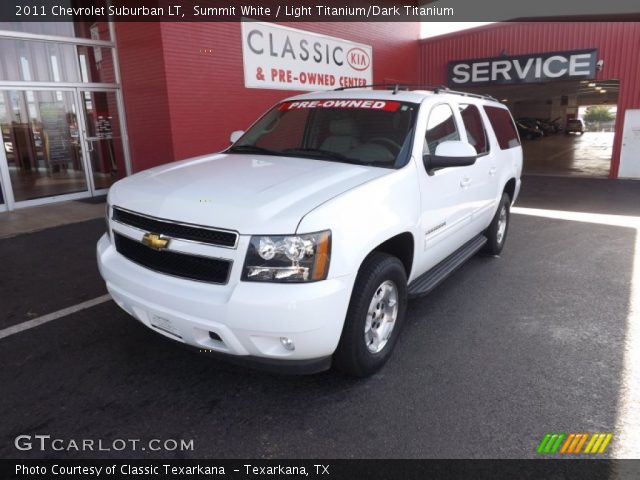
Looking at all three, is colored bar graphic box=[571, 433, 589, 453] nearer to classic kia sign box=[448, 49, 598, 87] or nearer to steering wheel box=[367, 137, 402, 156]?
steering wheel box=[367, 137, 402, 156]

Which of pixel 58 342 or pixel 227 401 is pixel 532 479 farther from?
pixel 58 342

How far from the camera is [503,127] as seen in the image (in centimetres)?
586

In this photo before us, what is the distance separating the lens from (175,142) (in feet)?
32.0

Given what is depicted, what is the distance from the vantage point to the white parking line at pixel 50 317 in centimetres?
392

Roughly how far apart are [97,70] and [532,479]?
36.7 feet

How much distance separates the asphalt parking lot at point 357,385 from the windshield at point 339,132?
4.89ft

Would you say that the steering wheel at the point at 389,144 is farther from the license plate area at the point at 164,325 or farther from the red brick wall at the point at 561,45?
the red brick wall at the point at 561,45

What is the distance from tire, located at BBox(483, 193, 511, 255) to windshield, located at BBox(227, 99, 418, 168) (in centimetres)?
237

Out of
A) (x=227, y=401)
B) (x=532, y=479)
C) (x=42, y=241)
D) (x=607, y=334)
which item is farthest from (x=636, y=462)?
(x=42, y=241)

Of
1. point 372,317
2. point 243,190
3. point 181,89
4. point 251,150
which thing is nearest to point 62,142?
point 181,89

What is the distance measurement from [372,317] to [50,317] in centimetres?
287

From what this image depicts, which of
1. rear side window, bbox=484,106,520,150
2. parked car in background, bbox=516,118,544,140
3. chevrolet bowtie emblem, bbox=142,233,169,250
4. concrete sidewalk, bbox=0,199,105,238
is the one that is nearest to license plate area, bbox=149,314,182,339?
chevrolet bowtie emblem, bbox=142,233,169,250

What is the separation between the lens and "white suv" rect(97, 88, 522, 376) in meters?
2.54

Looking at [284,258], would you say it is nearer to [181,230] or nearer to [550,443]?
[181,230]
